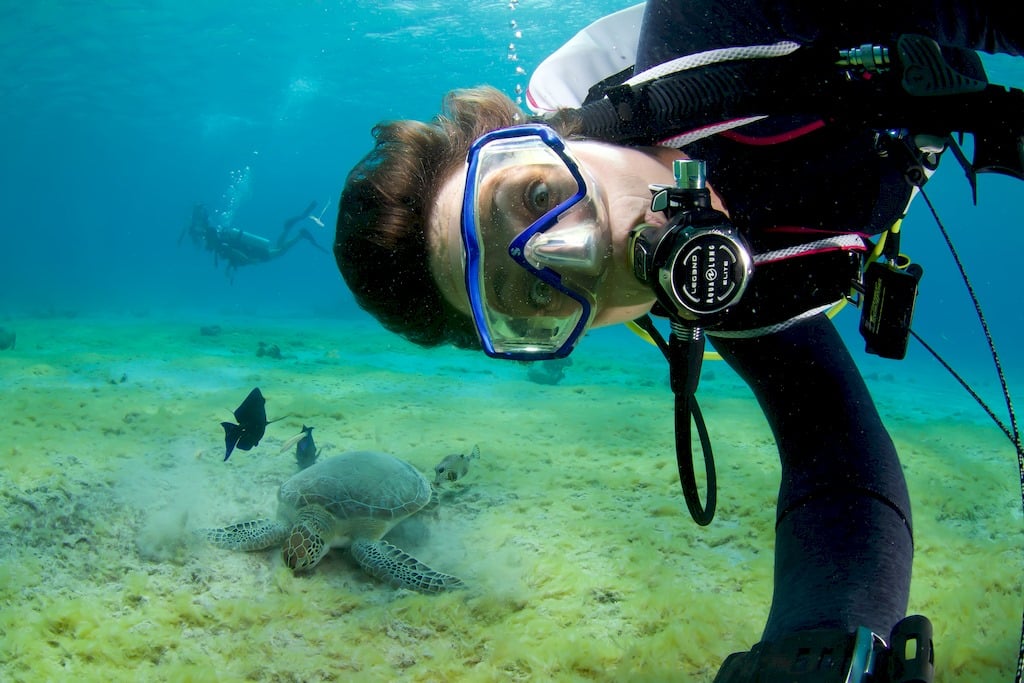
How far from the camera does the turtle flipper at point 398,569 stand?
2988mm

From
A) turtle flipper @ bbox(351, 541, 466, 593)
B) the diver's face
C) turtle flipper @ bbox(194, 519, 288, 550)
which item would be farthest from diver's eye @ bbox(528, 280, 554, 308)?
turtle flipper @ bbox(194, 519, 288, 550)

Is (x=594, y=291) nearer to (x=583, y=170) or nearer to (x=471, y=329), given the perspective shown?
(x=583, y=170)

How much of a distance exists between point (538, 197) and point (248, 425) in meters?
3.89

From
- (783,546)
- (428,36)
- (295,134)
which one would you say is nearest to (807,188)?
(783,546)

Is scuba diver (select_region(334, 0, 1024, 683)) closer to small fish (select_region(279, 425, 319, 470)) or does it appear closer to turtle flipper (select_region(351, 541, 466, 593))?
turtle flipper (select_region(351, 541, 466, 593))

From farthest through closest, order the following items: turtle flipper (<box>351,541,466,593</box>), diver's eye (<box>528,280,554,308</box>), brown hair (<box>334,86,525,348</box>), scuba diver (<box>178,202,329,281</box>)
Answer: scuba diver (<box>178,202,329,281</box>) → turtle flipper (<box>351,541,466,593</box>) → brown hair (<box>334,86,525,348</box>) → diver's eye (<box>528,280,554,308</box>)

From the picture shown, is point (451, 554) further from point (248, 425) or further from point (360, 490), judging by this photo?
point (248, 425)

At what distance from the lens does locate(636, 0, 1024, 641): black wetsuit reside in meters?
1.52

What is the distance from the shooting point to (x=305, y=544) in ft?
10.5

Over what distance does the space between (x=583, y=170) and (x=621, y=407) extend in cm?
663

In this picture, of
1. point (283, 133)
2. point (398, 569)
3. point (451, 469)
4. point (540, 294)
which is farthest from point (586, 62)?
point (283, 133)

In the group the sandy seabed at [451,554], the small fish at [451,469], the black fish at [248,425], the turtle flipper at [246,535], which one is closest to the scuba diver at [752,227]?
the sandy seabed at [451,554]

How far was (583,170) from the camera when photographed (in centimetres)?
151

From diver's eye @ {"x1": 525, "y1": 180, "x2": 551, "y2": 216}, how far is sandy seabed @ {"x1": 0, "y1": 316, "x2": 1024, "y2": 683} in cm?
193
